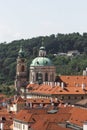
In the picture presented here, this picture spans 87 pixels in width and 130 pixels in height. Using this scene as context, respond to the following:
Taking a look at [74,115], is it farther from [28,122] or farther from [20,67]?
[20,67]

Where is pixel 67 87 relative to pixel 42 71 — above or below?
below

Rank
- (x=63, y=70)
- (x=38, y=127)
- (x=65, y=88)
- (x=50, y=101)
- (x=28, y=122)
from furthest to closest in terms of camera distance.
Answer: (x=63, y=70)
(x=65, y=88)
(x=50, y=101)
(x=28, y=122)
(x=38, y=127)

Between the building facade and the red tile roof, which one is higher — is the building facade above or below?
above

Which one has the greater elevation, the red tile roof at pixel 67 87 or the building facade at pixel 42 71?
the building facade at pixel 42 71

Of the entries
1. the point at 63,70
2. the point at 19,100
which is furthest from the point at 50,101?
the point at 63,70

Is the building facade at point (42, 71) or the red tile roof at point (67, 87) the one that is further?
the building facade at point (42, 71)

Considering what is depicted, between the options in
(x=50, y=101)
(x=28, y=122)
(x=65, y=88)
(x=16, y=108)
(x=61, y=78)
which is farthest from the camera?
(x=61, y=78)

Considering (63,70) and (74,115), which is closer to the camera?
(74,115)

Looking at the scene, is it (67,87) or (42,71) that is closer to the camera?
(67,87)

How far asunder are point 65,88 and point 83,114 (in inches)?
1586

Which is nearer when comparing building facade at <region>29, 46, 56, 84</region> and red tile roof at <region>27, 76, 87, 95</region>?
red tile roof at <region>27, 76, 87, 95</region>

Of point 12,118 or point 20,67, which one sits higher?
point 20,67

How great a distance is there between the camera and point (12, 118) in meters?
76.7

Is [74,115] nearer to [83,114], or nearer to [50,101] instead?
[83,114]
